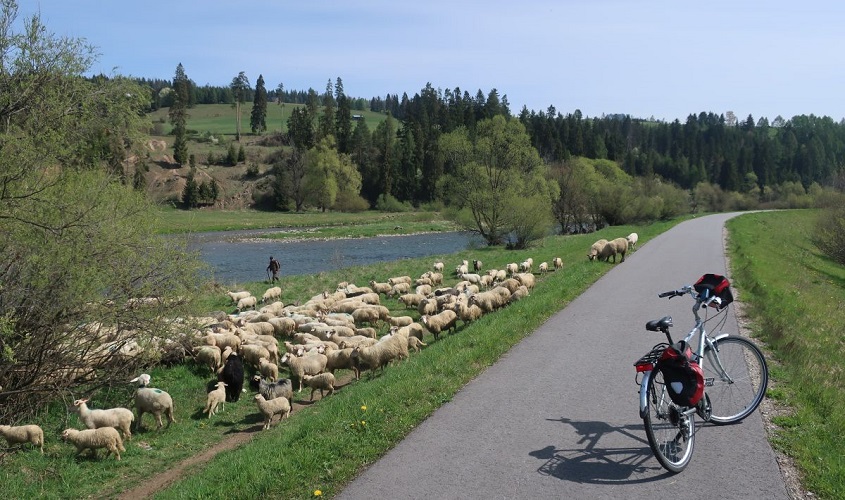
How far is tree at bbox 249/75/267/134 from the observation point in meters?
131

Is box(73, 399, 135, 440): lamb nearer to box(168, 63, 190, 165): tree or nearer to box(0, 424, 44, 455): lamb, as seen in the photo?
box(0, 424, 44, 455): lamb

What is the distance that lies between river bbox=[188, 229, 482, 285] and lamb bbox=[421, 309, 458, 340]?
63.8 ft

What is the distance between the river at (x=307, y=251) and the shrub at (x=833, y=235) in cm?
Answer: 2321

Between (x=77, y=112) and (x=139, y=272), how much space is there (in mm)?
3407

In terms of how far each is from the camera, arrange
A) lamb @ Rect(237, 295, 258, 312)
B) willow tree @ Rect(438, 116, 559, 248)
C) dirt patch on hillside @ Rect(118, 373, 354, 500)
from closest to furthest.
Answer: dirt patch on hillside @ Rect(118, 373, 354, 500) → lamb @ Rect(237, 295, 258, 312) → willow tree @ Rect(438, 116, 559, 248)

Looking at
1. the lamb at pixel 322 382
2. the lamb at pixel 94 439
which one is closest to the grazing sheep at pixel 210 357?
Result: the lamb at pixel 322 382

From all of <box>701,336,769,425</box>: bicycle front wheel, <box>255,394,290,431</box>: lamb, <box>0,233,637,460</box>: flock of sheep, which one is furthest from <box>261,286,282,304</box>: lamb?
<box>701,336,769,425</box>: bicycle front wheel

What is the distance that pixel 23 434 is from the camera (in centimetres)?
1029

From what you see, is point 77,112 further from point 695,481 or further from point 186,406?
point 695,481

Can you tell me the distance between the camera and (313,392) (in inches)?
547

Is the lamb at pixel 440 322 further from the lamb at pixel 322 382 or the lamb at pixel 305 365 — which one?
the lamb at pixel 322 382

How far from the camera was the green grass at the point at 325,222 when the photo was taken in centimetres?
6606

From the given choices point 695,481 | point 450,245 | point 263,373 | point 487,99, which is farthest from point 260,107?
point 695,481

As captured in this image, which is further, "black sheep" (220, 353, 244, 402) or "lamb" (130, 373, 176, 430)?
"black sheep" (220, 353, 244, 402)
